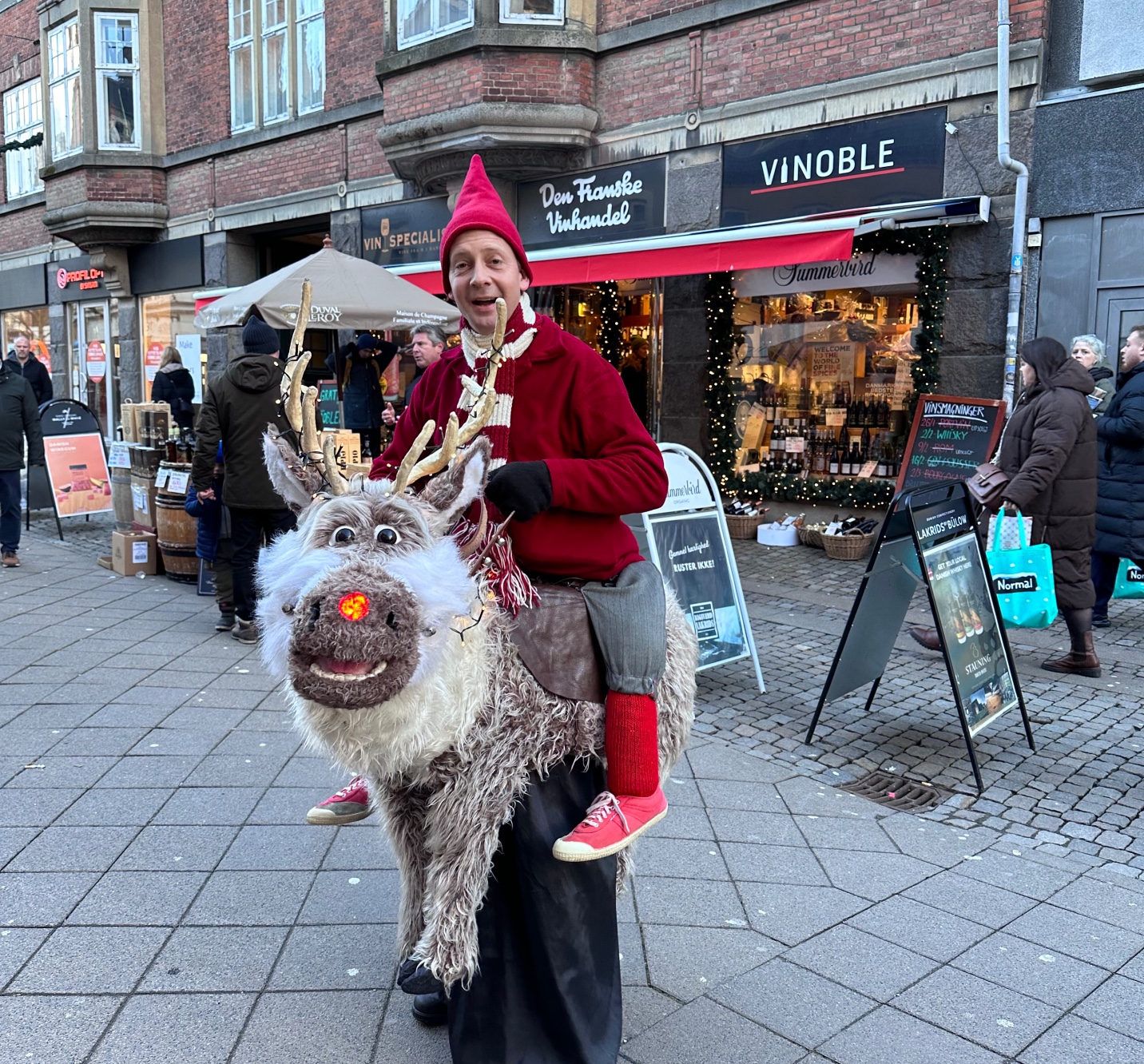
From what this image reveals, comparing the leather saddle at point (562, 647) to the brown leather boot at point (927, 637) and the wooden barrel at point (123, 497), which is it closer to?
the brown leather boot at point (927, 637)

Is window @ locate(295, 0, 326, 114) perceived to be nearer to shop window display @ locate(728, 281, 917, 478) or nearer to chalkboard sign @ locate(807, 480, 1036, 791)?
shop window display @ locate(728, 281, 917, 478)

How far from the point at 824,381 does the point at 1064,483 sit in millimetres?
4641

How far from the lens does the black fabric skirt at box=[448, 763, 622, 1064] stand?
232cm

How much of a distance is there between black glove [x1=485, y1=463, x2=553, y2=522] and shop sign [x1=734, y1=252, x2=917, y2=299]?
25.0 feet

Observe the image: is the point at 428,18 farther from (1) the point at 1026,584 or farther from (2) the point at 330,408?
(1) the point at 1026,584

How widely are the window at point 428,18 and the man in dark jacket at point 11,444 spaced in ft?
20.8

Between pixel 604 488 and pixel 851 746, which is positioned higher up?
pixel 604 488

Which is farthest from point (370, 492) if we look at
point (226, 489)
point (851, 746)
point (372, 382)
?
point (372, 382)

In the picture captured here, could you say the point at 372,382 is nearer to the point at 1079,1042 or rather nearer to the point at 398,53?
the point at 398,53

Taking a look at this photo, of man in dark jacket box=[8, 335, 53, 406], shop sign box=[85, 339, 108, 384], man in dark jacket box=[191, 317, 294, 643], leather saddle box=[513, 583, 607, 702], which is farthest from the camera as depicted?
shop sign box=[85, 339, 108, 384]

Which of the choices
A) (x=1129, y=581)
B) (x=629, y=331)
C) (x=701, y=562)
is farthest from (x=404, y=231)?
(x=1129, y=581)

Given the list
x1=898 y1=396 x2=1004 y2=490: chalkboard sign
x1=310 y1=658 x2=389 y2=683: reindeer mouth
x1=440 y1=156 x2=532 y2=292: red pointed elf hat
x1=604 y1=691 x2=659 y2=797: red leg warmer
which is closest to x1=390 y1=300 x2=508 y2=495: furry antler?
x1=440 y1=156 x2=532 y2=292: red pointed elf hat

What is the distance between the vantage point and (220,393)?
22.0ft

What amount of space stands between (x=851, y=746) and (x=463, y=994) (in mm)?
3148
